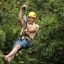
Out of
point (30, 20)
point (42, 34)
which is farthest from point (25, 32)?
point (42, 34)

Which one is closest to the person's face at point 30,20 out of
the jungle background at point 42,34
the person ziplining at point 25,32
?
the person ziplining at point 25,32

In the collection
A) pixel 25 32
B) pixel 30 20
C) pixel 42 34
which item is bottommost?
pixel 42 34

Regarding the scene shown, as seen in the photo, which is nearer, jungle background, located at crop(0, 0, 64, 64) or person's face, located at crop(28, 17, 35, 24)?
person's face, located at crop(28, 17, 35, 24)

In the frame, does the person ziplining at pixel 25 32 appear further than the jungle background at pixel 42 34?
No

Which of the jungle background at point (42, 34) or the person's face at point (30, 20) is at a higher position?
the person's face at point (30, 20)

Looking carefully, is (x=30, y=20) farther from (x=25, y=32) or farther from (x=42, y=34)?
(x=42, y=34)

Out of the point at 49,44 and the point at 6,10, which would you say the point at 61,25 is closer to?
the point at 49,44

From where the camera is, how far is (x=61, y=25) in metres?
16.3

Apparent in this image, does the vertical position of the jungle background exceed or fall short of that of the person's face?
it falls short

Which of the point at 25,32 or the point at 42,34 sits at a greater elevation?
the point at 25,32

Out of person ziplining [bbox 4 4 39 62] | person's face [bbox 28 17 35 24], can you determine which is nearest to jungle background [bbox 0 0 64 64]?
person ziplining [bbox 4 4 39 62]

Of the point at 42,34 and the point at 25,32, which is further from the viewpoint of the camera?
the point at 42,34

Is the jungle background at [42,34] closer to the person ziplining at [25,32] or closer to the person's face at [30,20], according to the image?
the person ziplining at [25,32]

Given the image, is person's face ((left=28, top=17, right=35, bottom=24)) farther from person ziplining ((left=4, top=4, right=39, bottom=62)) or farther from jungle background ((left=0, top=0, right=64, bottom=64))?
jungle background ((left=0, top=0, right=64, bottom=64))
